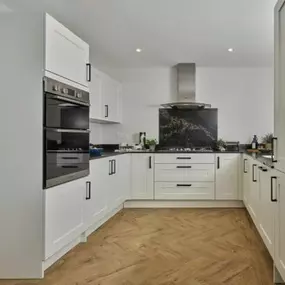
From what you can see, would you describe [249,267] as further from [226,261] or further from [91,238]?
[91,238]

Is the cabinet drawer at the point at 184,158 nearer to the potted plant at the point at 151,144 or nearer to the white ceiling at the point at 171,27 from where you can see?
the potted plant at the point at 151,144

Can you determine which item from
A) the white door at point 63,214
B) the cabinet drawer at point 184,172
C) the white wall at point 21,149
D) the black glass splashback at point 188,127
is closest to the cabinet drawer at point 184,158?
the cabinet drawer at point 184,172

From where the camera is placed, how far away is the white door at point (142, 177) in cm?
570

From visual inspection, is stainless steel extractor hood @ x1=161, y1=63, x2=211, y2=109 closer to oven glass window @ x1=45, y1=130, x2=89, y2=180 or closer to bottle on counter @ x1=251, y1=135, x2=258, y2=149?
bottle on counter @ x1=251, y1=135, x2=258, y2=149

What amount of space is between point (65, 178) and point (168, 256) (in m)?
1.18

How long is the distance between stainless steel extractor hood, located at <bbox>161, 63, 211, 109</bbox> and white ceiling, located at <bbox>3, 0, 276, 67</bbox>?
0.32m

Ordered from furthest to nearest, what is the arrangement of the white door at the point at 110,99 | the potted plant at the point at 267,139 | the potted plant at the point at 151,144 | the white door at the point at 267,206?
1. the potted plant at the point at 151,144
2. the potted plant at the point at 267,139
3. the white door at the point at 110,99
4. the white door at the point at 267,206

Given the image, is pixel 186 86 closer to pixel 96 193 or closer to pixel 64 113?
pixel 96 193

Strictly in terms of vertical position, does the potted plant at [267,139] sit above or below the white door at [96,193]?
above

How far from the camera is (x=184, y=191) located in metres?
5.68

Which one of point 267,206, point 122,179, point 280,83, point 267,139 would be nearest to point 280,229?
point 267,206

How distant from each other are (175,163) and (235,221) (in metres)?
1.37

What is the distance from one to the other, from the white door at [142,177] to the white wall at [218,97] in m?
0.79

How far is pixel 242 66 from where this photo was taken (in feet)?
19.9
